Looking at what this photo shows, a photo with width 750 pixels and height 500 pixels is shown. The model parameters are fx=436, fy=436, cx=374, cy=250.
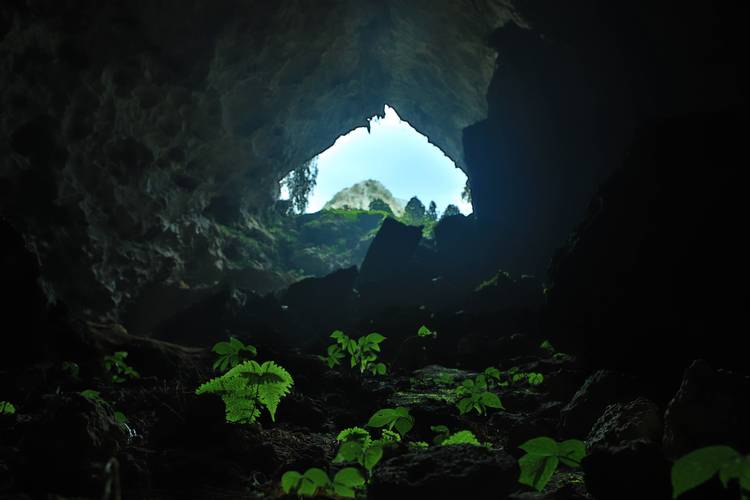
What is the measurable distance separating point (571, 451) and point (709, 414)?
994mm

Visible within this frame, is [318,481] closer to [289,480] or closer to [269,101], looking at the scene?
[289,480]

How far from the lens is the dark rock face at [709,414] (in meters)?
2.59

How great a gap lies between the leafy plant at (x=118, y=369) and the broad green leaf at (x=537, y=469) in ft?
25.1

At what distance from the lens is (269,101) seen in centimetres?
2769

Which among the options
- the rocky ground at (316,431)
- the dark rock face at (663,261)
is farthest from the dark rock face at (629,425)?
the dark rock face at (663,261)

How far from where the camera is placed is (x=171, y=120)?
23031 millimetres

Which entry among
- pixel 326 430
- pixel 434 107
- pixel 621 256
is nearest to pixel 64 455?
pixel 326 430

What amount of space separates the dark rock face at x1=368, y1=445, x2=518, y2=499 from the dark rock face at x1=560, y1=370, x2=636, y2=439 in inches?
78.6

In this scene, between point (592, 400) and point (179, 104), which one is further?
point (179, 104)

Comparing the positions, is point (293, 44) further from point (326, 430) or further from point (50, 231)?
point (326, 430)

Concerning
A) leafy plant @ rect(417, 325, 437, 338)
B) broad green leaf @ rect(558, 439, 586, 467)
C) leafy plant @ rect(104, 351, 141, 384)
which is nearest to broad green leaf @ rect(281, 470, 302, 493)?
broad green leaf @ rect(558, 439, 586, 467)

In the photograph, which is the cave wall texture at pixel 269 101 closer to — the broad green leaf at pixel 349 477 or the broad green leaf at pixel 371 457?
the broad green leaf at pixel 371 457

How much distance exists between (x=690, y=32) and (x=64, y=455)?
17.9 m

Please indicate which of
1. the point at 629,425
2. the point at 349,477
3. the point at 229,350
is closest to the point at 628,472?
the point at 629,425
